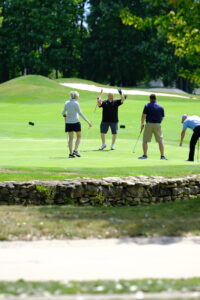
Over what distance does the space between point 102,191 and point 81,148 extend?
27.7 feet

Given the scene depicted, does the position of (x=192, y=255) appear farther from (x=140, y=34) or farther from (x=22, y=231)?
(x=140, y=34)

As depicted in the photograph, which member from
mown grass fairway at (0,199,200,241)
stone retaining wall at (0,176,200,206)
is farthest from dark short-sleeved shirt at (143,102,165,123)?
mown grass fairway at (0,199,200,241)

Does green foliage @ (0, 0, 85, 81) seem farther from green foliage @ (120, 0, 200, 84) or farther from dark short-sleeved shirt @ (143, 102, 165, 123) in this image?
green foliage @ (120, 0, 200, 84)

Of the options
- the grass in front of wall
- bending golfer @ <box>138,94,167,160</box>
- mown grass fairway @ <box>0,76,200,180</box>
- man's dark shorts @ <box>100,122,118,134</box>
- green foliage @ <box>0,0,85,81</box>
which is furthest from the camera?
green foliage @ <box>0,0,85,81</box>

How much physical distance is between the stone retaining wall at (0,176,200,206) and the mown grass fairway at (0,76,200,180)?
477 mm

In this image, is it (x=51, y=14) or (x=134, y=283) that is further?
(x=51, y=14)

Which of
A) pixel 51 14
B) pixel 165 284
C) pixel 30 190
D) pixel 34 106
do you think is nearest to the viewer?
pixel 165 284

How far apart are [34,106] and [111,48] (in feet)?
150

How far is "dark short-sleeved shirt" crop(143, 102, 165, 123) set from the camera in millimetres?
22906

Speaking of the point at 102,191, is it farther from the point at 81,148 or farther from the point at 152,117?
the point at 81,148

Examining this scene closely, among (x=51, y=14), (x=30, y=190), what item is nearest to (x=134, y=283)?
(x=30, y=190)

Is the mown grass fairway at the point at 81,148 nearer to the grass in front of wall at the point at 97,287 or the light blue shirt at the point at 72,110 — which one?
the light blue shirt at the point at 72,110

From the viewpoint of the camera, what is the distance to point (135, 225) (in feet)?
42.5

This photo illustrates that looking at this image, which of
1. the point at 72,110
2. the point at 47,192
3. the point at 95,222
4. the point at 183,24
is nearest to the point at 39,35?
the point at 72,110
